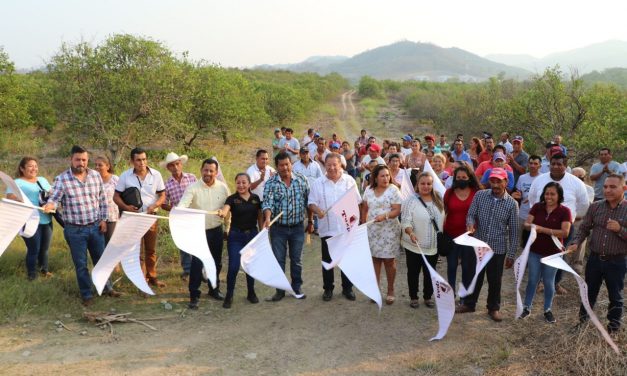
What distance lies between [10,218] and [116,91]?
10.3 meters

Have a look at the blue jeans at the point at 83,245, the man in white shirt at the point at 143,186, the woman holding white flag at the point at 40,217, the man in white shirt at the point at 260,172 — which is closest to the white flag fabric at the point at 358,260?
the man in white shirt at the point at 260,172

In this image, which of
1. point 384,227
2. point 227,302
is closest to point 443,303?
point 384,227

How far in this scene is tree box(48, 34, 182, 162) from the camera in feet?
45.4

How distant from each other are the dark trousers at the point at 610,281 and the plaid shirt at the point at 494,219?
778 mm

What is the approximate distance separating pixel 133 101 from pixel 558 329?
1371cm

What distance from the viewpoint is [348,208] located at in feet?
18.1

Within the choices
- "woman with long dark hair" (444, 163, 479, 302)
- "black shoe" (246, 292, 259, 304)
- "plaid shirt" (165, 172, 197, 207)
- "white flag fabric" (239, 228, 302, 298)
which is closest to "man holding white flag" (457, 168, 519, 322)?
"woman with long dark hair" (444, 163, 479, 302)

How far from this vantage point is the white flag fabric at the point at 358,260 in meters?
4.90

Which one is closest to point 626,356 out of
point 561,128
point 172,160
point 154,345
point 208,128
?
point 154,345

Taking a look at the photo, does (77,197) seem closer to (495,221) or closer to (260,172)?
(260,172)

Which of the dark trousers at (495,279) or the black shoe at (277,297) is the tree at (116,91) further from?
the dark trousers at (495,279)

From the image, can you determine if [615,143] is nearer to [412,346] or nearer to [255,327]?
[412,346]

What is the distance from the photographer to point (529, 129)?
550 inches

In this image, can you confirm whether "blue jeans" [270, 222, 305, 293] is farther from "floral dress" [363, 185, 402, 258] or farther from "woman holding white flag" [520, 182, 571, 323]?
"woman holding white flag" [520, 182, 571, 323]
